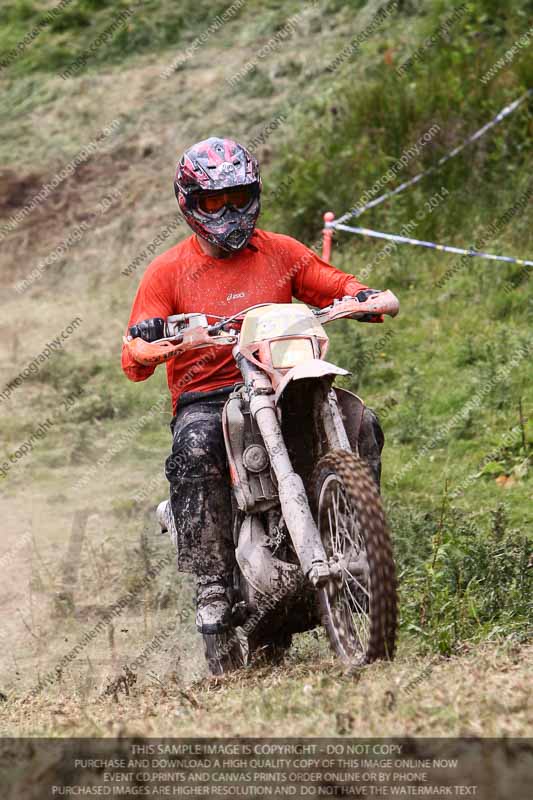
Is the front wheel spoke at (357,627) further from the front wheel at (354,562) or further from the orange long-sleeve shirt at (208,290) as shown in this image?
the orange long-sleeve shirt at (208,290)

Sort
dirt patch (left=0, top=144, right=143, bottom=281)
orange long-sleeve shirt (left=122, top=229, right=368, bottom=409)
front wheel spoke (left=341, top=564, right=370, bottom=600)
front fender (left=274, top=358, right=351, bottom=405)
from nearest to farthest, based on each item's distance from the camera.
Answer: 1. front wheel spoke (left=341, top=564, right=370, bottom=600)
2. front fender (left=274, top=358, right=351, bottom=405)
3. orange long-sleeve shirt (left=122, top=229, right=368, bottom=409)
4. dirt patch (left=0, top=144, right=143, bottom=281)

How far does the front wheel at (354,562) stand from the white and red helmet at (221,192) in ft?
4.32

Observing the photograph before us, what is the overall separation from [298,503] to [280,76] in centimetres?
1313

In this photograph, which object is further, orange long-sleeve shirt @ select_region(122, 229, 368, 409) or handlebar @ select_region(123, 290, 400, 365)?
orange long-sleeve shirt @ select_region(122, 229, 368, 409)

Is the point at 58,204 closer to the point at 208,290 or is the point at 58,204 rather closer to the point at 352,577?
the point at 208,290

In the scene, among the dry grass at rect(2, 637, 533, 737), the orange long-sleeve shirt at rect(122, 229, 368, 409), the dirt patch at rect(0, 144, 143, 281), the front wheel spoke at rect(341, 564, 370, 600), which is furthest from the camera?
the dirt patch at rect(0, 144, 143, 281)

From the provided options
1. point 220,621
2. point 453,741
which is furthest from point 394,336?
point 453,741

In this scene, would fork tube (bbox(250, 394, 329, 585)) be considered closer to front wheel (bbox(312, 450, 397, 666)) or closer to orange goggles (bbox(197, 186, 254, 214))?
front wheel (bbox(312, 450, 397, 666))

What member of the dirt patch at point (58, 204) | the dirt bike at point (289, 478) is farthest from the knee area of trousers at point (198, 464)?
the dirt patch at point (58, 204)

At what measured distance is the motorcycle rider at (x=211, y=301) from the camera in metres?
5.61

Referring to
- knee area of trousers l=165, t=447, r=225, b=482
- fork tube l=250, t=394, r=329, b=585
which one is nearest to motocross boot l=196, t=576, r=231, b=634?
knee area of trousers l=165, t=447, r=225, b=482

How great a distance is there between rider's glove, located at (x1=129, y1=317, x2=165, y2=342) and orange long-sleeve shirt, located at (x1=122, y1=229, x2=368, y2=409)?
0.19 m

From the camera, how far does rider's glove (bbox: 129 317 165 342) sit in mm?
5535

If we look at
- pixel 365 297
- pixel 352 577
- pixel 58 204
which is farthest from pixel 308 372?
pixel 58 204
